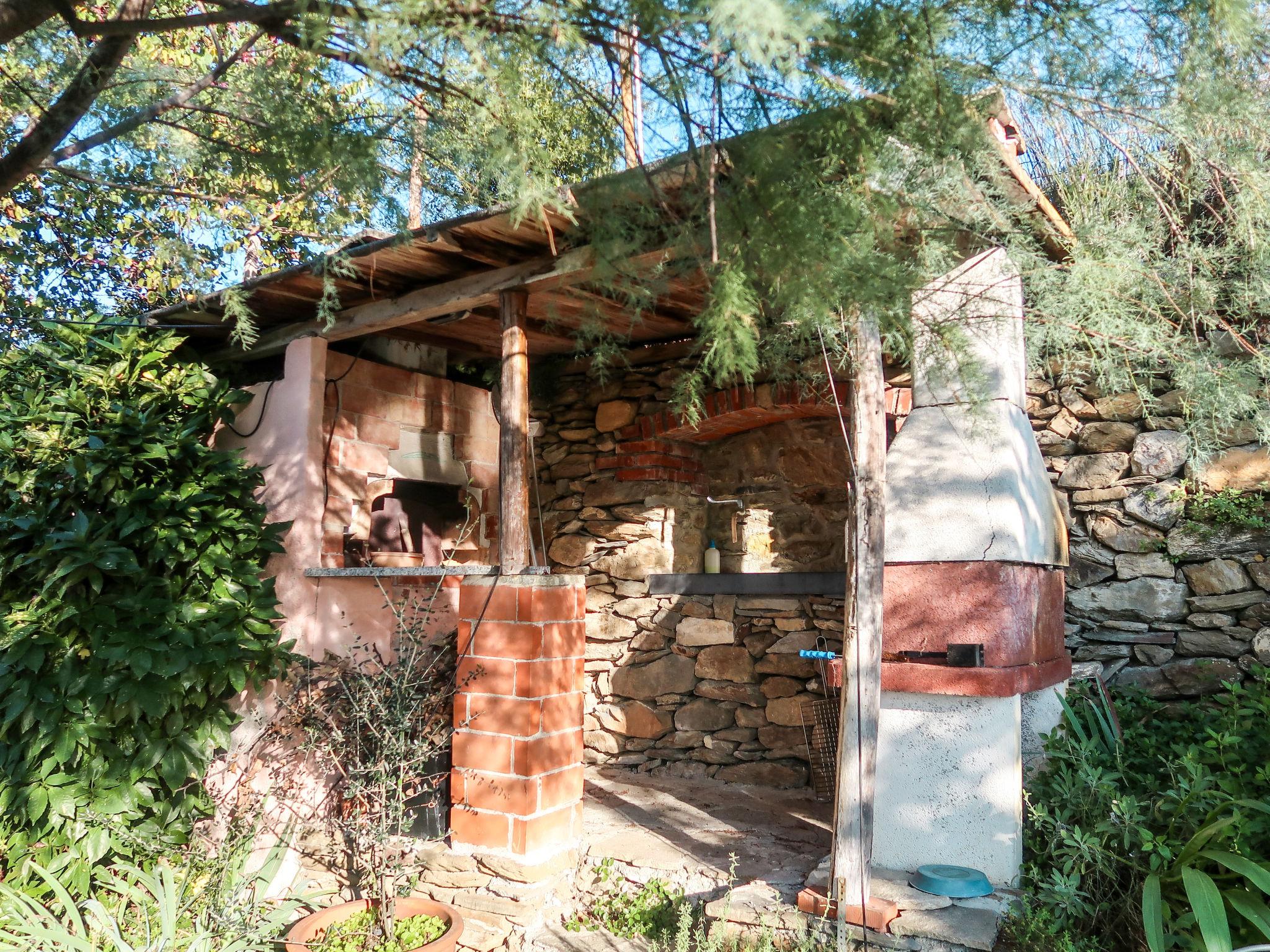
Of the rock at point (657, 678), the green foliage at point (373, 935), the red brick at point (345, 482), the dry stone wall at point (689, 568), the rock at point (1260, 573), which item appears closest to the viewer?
the green foliage at point (373, 935)

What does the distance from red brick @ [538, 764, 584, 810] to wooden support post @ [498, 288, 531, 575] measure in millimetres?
822

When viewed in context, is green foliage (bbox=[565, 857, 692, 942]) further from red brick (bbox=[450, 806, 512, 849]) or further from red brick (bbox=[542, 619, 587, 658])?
red brick (bbox=[542, 619, 587, 658])

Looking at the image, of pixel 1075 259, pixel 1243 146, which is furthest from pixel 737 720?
pixel 1243 146

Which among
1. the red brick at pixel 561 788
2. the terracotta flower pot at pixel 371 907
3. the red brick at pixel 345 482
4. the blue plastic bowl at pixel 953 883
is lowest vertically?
the terracotta flower pot at pixel 371 907

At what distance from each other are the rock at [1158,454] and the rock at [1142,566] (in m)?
0.36

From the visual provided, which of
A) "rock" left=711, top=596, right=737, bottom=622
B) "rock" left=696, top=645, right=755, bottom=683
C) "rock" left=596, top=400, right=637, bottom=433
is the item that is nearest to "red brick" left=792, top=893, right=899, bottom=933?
"rock" left=696, top=645, right=755, bottom=683

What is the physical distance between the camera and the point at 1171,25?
1.76 meters

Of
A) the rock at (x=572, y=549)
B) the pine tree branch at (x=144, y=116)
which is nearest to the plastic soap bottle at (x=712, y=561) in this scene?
the rock at (x=572, y=549)

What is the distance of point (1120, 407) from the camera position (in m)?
4.12

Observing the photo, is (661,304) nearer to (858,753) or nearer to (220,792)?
(858,753)

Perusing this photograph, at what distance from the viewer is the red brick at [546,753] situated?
344 centimetres

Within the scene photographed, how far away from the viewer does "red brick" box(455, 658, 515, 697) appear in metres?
3.52

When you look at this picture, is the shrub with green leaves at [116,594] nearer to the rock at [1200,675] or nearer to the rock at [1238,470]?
the rock at [1200,675]

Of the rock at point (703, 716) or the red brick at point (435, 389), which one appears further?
the rock at point (703, 716)
